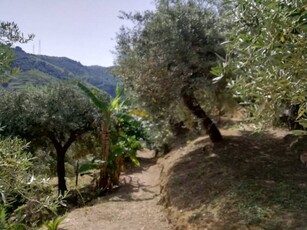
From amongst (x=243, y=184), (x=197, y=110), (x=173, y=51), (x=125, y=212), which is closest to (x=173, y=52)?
(x=173, y=51)

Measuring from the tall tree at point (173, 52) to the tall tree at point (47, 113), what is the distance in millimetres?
2389

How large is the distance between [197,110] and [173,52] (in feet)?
7.35

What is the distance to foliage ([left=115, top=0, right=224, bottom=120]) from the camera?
7.53 metres

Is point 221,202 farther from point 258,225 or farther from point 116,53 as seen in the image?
point 116,53

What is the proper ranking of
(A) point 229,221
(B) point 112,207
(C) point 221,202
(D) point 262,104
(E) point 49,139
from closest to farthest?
(D) point 262,104 → (A) point 229,221 → (C) point 221,202 → (B) point 112,207 → (E) point 49,139

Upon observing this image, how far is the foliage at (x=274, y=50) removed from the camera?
1.95 m

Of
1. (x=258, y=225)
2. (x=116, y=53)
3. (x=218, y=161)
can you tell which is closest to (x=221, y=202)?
(x=258, y=225)

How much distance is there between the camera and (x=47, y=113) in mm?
9383

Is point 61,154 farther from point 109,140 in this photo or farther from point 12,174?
point 12,174

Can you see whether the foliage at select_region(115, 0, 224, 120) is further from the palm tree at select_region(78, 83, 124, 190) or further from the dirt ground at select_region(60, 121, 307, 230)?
the dirt ground at select_region(60, 121, 307, 230)

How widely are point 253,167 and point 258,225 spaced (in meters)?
2.71

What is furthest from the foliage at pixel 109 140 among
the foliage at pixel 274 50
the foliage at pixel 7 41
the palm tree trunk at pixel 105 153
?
the foliage at pixel 274 50

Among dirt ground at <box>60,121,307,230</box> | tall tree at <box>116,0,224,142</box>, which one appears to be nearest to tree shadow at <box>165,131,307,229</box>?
dirt ground at <box>60,121,307,230</box>

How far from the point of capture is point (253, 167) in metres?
7.51
